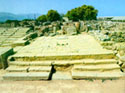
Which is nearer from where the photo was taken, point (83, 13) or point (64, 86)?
point (64, 86)

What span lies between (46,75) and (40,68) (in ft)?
1.62

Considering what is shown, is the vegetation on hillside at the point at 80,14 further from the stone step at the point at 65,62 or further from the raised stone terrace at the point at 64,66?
the stone step at the point at 65,62

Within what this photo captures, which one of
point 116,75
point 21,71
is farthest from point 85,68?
point 21,71

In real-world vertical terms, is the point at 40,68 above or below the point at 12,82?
above

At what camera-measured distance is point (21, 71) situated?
4.29 metres

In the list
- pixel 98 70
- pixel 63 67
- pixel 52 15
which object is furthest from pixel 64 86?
pixel 52 15

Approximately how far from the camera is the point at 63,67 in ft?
14.8

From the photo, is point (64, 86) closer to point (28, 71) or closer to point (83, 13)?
point (28, 71)

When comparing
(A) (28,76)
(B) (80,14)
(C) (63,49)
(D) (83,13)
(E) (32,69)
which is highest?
(D) (83,13)

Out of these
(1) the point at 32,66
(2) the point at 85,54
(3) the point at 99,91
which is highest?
(2) the point at 85,54

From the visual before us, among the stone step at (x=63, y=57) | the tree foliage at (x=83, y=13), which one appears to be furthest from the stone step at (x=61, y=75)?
the tree foliage at (x=83, y=13)

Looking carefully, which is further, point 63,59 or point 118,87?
point 63,59

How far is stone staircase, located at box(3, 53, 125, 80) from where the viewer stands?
12.9 ft

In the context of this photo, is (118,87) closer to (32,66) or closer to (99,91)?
(99,91)
